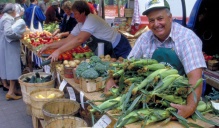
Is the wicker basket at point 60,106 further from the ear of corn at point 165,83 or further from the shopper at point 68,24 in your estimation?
the shopper at point 68,24

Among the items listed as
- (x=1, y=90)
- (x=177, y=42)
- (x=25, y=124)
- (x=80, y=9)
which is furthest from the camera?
(x=1, y=90)

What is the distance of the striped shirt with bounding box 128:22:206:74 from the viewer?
212cm

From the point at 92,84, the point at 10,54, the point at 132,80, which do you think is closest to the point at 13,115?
the point at 10,54

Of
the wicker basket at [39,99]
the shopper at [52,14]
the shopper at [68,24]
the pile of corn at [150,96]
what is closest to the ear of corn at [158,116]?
the pile of corn at [150,96]

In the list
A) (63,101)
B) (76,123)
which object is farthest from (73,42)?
(76,123)

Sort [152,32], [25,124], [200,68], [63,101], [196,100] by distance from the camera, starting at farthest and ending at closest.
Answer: [25,124] < [63,101] < [152,32] < [200,68] < [196,100]

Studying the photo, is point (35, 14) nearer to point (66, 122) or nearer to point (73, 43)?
point (73, 43)

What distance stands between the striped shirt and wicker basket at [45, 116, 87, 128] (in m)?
0.93

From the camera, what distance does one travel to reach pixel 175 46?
7.53 feet

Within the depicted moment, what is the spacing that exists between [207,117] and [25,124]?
11.2 feet

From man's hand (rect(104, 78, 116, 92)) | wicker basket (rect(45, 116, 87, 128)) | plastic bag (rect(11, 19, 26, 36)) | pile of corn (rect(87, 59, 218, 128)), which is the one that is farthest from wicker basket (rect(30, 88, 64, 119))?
plastic bag (rect(11, 19, 26, 36))

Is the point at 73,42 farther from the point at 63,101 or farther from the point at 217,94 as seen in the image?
the point at 217,94

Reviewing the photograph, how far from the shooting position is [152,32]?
8.32 feet

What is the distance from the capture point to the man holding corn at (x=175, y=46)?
2045mm
